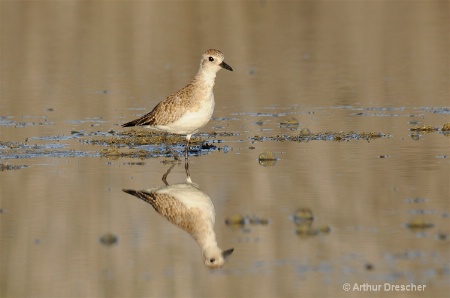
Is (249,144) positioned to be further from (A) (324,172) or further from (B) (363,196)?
(B) (363,196)

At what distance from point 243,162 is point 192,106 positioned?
112cm

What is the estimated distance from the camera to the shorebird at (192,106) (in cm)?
1499

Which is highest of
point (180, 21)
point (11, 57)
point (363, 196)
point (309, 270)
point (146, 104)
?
point (180, 21)

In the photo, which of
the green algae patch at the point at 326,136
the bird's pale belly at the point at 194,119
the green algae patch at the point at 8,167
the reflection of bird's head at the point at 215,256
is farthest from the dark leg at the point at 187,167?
the reflection of bird's head at the point at 215,256

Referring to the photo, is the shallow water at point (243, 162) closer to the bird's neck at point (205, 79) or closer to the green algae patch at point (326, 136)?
the green algae patch at point (326, 136)

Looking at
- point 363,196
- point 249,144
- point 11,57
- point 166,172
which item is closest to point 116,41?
point 11,57

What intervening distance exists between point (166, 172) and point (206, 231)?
3561 millimetres

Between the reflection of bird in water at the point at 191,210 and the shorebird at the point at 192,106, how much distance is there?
4.57 ft

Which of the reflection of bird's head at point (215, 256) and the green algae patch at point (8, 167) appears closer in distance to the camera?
the reflection of bird's head at point (215, 256)

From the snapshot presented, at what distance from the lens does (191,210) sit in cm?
1188

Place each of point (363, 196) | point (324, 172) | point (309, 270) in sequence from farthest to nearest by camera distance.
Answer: point (324, 172) → point (363, 196) → point (309, 270)

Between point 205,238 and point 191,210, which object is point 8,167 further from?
point 205,238

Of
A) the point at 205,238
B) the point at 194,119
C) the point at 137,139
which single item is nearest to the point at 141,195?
the point at 205,238

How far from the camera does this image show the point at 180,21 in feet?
115
